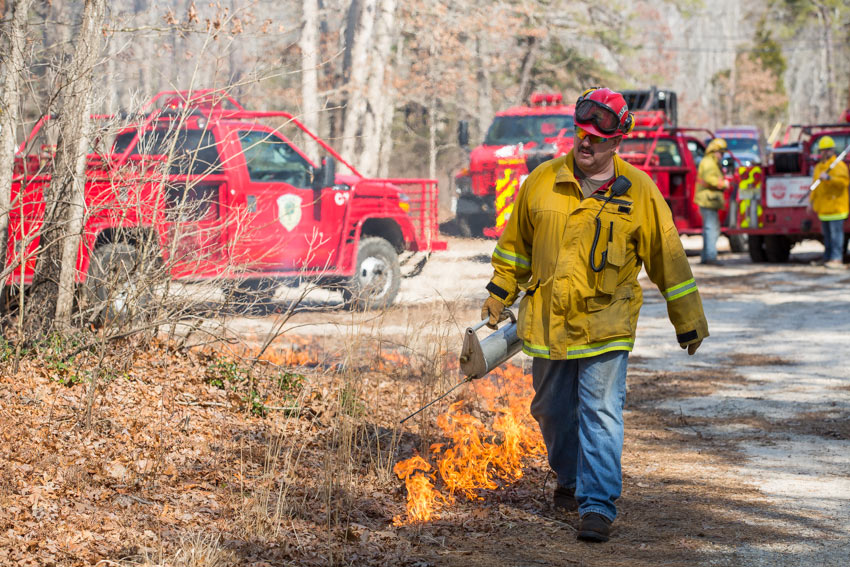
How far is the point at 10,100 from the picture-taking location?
6.43 meters

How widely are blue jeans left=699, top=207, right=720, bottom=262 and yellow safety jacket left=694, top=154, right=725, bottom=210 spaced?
178 mm

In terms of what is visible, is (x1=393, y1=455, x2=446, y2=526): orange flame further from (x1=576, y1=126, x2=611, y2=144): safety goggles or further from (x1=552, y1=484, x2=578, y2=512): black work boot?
(x1=576, y1=126, x2=611, y2=144): safety goggles

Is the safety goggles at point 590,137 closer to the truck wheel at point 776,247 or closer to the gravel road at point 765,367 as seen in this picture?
the gravel road at point 765,367

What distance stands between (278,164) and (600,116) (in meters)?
7.05

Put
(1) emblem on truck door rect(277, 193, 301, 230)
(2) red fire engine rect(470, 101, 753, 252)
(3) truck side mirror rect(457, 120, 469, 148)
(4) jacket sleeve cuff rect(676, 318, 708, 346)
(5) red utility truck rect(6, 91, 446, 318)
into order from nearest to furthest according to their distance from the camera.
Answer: (4) jacket sleeve cuff rect(676, 318, 708, 346)
(5) red utility truck rect(6, 91, 446, 318)
(1) emblem on truck door rect(277, 193, 301, 230)
(2) red fire engine rect(470, 101, 753, 252)
(3) truck side mirror rect(457, 120, 469, 148)

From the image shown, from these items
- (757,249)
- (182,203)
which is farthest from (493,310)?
(757,249)

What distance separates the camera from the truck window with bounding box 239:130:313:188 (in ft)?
35.7

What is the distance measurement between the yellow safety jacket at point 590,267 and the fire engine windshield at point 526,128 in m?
13.4

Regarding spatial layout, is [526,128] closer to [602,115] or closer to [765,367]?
[765,367]

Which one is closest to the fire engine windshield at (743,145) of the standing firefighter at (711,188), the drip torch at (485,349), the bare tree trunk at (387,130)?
the bare tree trunk at (387,130)

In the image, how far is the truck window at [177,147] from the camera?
659 centimetres

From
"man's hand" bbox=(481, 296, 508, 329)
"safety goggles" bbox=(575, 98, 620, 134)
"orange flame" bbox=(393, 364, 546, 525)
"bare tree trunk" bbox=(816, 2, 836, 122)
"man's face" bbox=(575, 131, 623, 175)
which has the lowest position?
"orange flame" bbox=(393, 364, 546, 525)

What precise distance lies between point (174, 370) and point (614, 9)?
101 ft

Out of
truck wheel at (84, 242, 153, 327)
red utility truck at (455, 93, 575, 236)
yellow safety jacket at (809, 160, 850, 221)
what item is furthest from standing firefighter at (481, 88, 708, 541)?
yellow safety jacket at (809, 160, 850, 221)
